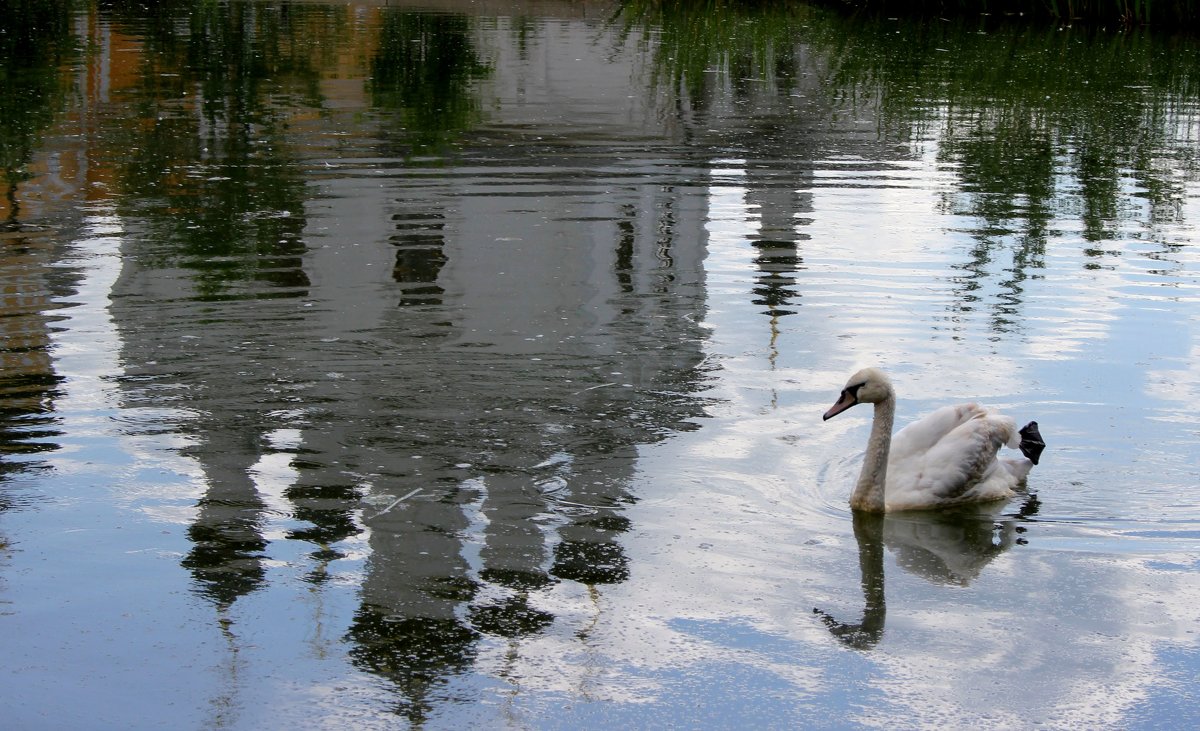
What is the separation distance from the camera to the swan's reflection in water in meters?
6.27

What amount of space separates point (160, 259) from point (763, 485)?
5.77m

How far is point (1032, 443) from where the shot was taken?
7.33m

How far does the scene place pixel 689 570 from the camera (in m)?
6.29

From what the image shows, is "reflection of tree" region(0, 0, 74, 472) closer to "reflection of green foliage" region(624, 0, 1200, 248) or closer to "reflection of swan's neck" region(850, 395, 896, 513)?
"reflection of swan's neck" region(850, 395, 896, 513)

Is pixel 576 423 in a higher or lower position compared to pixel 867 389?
lower

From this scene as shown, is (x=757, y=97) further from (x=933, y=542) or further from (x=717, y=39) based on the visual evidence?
(x=933, y=542)

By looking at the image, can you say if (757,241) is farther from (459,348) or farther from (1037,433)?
(1037,433)

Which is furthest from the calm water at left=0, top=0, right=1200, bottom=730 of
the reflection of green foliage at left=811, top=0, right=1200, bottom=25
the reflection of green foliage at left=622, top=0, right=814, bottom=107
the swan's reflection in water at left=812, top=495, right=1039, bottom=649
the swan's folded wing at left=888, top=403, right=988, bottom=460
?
the reflection of green foliage at left=811, top=0, right=1200, bottom=25

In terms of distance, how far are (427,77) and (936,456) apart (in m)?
17.8

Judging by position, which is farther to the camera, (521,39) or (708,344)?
(521,39)

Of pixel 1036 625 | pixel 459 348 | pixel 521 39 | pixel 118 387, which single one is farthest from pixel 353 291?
pixel 521 39

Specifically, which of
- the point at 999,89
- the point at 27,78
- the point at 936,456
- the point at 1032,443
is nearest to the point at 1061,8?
the point at 999,89

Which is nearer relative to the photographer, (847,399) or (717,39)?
(847,399)

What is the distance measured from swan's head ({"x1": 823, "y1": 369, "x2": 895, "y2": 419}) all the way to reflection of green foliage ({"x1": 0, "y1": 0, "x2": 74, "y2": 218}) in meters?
8.37
